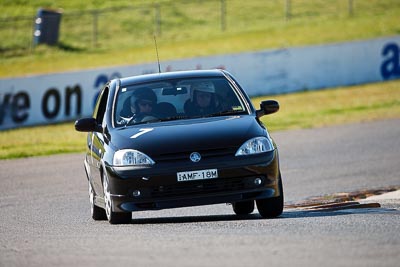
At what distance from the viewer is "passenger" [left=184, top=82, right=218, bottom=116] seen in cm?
1220

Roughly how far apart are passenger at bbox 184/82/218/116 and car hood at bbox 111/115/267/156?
1.01ft

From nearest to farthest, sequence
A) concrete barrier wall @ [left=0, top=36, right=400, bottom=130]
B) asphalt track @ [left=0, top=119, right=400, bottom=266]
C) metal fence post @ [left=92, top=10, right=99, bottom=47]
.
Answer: asphalt track @ [left=0, top=119, right=400, bottom=266], concrete barrier wall @ [left=0, top=36, right=400, bottom=130], metal fence post @ [left=92, top=10, right=99, bottom=47]

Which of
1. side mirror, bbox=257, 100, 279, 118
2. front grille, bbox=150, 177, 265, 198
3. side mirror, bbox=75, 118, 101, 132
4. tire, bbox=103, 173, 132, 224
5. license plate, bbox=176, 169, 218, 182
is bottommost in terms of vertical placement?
tire, bbox=103, 173, 132, 224

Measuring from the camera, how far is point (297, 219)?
10.9m

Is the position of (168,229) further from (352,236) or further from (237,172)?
(352,236)

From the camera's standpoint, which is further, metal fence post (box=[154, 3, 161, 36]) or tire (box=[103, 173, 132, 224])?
metal fence post (box=[154, 3, 161, 36])

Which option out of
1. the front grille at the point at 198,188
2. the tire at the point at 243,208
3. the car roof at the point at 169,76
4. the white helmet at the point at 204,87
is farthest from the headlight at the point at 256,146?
the tire at the point at 243,208

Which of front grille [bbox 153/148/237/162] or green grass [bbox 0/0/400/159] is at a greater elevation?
front grille [bbox 153/148/237/162]

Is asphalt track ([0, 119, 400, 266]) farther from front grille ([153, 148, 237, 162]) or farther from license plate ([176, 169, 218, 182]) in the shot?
front grille ([153, 148, 237, 162])

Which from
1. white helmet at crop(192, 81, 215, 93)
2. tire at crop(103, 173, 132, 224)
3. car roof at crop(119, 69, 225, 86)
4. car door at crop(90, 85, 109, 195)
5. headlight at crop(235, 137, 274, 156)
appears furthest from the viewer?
car roof at crop(119, 69, 225, 86)

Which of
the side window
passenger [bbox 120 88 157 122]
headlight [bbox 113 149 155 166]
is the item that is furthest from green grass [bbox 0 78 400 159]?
headlight [bbox 113 149 155 166]

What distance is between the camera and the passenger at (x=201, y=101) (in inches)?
480

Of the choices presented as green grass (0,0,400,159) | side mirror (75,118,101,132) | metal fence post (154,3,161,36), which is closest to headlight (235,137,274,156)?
side mirror (75,118,101,132)

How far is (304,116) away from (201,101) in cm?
1697
